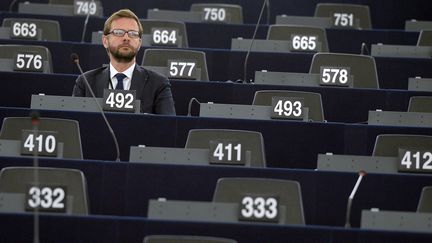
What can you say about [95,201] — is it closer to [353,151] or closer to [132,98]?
[132,98]

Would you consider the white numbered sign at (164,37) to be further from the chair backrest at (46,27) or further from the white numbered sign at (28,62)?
the white numbered sign at (28,62)

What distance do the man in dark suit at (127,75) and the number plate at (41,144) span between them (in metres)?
0.91

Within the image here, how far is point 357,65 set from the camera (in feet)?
29.2

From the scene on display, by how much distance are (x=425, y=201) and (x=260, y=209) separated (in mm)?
794

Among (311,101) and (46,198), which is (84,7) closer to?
(311,101)

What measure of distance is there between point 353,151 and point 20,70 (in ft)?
7.53

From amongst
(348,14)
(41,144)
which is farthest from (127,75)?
(348,14)

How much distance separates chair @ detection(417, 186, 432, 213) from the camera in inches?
239

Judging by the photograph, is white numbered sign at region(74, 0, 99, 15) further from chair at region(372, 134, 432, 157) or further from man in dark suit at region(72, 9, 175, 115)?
chair at region(372, 134, 432, 157)

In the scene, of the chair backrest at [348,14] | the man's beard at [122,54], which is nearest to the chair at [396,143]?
the man's beard at [122,54]

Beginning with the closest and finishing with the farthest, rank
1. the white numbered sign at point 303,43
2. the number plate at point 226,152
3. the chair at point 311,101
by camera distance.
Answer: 1. the number plate at point 226,152
2. the chair at point 311,101
3. the white numbered sign at point 303,43

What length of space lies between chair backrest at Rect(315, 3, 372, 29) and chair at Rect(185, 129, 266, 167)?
13.7 feet

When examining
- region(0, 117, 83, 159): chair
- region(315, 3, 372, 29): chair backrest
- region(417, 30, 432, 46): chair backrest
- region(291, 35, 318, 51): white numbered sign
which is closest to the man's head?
region(0, 117, 83, 159): chair

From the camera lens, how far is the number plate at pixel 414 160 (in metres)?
6.79
